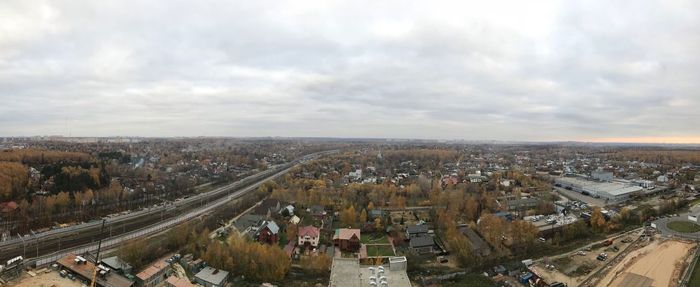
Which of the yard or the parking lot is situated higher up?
the parking lot

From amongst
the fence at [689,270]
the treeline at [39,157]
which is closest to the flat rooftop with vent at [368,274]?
the fence at [689,270]

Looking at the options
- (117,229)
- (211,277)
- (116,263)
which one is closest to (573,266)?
(211,277)

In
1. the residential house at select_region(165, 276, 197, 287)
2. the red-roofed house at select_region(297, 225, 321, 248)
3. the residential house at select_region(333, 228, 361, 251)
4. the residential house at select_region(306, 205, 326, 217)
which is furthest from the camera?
the residential house at select_region(306, 205, 326, 217)

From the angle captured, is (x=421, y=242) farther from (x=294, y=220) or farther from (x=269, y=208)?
(x=269, y=208)

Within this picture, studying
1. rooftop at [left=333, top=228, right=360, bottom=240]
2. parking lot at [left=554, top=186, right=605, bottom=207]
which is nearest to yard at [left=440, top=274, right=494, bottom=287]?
rooftop at [left=333, top=228, right=360, bottom=240]

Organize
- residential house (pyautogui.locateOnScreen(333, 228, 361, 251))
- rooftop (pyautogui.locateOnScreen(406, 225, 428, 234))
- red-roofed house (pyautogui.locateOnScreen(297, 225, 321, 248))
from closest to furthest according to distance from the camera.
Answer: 1. residential house (pyautogui.locateOnScreen(333, 228, 361, 251))
2. red-roofed house (pyautogui.locateOnScreen(297, 225, 321, 248))
3. rooftop (pyautogui.locateOnScreen(406, 225, 428, 234))

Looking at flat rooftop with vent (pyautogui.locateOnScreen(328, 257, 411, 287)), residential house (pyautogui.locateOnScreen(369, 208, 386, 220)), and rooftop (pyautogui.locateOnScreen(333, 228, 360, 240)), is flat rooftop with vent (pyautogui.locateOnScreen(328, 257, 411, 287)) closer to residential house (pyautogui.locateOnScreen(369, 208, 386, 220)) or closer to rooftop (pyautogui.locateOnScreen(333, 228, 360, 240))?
rooftop (pyautogui.locateOnScreen(333, 228, 360, 240))

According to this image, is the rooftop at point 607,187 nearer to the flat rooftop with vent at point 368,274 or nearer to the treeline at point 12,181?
the flat rooftop with vent at point 368,274
